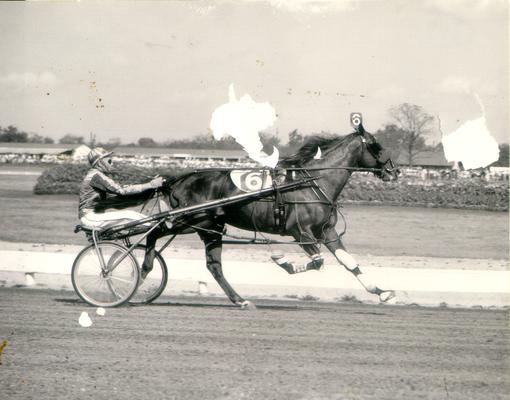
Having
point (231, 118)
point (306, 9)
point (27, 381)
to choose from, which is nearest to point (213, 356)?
point (27, 381)

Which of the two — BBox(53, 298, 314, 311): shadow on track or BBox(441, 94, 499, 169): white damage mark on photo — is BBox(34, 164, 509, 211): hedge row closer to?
BBox(53, 298, 314, 311): shadow on track

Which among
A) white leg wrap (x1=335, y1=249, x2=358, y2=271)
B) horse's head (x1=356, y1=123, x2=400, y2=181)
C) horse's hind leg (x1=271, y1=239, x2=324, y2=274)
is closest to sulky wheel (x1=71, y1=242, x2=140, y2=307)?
horse's hind leg (x1=271, y1=239, x2=324, y2=274)

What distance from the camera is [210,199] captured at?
8.37 m

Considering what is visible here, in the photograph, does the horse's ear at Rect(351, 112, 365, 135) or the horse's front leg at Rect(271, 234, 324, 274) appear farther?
the horse's ear at Rect(351, 112, 365, 135)

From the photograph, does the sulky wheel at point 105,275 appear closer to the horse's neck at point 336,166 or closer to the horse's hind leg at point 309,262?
the horse's hind leg at point 309,262

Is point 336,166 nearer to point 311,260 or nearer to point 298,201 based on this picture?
point 298,201

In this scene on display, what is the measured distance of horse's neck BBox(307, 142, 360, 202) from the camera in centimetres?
825

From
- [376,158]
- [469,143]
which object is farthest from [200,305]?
[469,143]

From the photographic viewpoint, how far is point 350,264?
26.2 ft

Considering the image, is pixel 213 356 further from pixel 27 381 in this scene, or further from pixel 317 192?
pixel 317 192

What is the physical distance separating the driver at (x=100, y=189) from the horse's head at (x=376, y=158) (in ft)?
6.91

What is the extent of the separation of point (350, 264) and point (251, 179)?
51.3 inches

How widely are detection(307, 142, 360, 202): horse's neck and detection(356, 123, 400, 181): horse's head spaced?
0.09 meters

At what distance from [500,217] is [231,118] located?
427 inches
